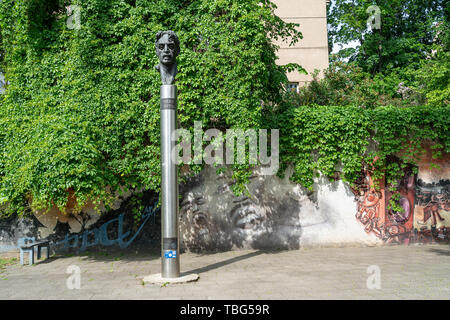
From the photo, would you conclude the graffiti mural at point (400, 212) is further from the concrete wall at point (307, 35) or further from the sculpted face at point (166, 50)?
the concrete wall at point (307, 35)

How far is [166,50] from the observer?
6.70 m

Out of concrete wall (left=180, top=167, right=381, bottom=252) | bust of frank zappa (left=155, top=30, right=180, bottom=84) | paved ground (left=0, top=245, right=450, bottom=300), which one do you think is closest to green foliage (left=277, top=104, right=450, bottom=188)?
concrete wall (left=180, top=167, right=381, bottom=252)

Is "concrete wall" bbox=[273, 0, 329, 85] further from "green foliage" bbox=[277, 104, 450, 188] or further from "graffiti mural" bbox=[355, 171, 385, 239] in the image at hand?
"graffiti mural" bbox=[355, 171, 385, 239]

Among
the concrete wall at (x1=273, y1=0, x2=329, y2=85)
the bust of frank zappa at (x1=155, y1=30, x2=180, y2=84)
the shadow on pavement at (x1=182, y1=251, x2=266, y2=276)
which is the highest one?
the concrete wall at (x1=273, y1=0, x2=329, y2=85)

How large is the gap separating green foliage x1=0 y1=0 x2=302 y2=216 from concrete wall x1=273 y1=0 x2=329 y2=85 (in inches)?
454

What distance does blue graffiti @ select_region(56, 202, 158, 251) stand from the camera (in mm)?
9844

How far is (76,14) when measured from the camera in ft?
28.9

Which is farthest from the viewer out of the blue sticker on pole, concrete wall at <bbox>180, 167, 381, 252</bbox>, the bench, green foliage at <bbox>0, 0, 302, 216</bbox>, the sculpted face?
concrete wall at <bbox>180, 167, 381, 252</bbox>

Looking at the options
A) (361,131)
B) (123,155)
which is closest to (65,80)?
(123,155)

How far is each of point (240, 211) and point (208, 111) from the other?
2.94 meters

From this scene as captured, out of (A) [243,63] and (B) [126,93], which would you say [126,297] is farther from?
(A) [243,63]

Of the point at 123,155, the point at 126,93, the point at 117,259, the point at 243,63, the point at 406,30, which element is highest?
the point at 406,30

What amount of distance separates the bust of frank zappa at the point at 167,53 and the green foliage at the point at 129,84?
5.48 feet

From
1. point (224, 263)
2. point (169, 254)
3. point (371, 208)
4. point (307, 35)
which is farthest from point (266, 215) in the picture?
point (307, 35)
